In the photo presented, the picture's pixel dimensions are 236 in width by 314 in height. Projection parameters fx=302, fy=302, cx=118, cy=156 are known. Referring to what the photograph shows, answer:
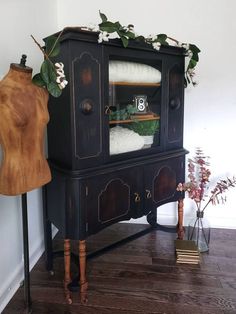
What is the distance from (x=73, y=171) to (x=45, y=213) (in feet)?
1.72

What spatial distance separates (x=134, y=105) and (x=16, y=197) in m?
0.99

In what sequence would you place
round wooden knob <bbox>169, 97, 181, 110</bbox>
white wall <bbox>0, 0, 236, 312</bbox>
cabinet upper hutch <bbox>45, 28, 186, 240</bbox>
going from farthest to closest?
white wall <bbox>0, 0, 236, 312</bbox> < round wooden knob <bbox>169, 97, 181, 110</bbox> < cabinet upper hutch <bbox>45, 28, 186, 240</bbox>

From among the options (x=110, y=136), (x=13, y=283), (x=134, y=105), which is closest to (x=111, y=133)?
(x=110, y=136)

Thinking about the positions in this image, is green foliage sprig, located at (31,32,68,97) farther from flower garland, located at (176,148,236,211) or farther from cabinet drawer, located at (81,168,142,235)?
flower garland, located at (176,148,236,211)

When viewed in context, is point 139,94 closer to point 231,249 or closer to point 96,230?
point 96,230

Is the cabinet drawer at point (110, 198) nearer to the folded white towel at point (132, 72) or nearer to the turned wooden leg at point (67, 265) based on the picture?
the turned wooden leg at point (67, 265)

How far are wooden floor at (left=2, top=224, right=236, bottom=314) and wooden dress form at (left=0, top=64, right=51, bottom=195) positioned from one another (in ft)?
2.73

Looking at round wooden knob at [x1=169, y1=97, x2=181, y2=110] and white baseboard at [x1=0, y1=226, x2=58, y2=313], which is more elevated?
round wooden knob at [x1=169, y1=97, x2=181, y2=110]

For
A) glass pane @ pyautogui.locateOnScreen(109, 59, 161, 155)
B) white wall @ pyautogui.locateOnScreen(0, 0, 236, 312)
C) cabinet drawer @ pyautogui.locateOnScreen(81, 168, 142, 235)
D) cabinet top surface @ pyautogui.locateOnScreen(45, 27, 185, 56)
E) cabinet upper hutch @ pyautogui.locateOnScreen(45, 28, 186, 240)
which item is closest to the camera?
cabinet top surface @ pyautogui.locateOnScreen(45, 27, 185, 56)

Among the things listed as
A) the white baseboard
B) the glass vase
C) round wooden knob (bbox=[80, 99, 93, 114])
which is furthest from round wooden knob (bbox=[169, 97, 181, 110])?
the white baseboard

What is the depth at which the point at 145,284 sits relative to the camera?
198cm

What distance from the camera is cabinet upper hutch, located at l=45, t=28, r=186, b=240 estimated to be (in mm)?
1659

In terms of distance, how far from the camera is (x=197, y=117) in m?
2.70

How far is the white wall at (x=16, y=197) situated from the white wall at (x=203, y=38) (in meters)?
0.52
